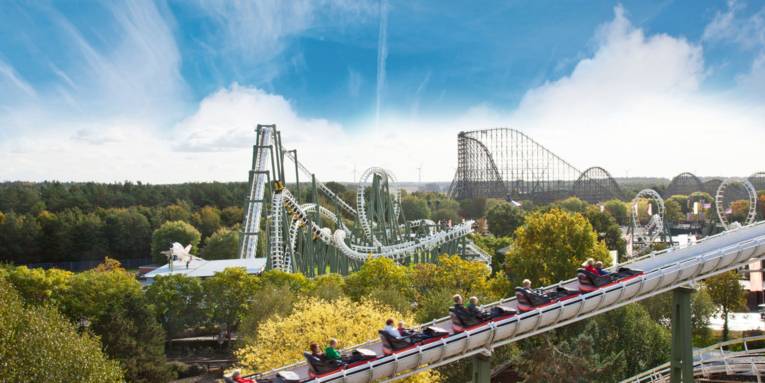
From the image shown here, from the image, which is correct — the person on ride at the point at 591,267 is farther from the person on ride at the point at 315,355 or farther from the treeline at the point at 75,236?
the treeline at the point at 75,236

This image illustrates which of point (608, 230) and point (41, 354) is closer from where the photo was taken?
point (41, 354)

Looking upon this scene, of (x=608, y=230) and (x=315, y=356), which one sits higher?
(x=608, y=230)

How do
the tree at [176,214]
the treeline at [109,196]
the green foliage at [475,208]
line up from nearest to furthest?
the tree at [176,214] → the treeline at [109,196] → the green foliage at [475,208]

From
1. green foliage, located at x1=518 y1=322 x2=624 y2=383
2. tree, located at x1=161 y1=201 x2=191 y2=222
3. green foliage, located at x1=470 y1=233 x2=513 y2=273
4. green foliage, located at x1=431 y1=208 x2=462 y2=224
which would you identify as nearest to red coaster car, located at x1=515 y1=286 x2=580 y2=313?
green foliage, located at x1=518 y1=322 x2=624 y2=383

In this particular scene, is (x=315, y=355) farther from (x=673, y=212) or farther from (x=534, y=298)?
(x=673, y=212)

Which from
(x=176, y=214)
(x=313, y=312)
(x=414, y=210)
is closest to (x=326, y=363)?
(x=313, y=312)

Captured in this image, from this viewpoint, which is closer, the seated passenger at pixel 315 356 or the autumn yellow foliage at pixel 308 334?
the seated passenger at pixel 315 356

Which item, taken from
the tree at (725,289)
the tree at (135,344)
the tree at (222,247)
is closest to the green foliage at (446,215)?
the tree at (222,247)
